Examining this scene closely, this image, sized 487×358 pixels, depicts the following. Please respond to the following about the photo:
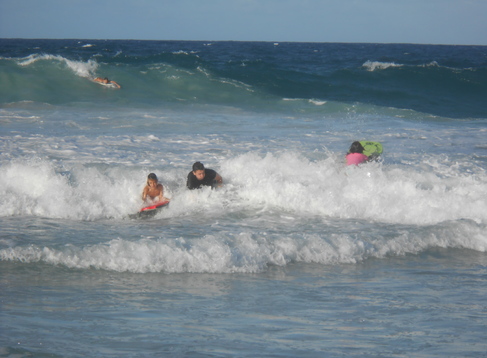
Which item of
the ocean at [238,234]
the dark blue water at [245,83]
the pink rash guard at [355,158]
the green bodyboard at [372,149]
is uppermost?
the dark blue water at [245,83]

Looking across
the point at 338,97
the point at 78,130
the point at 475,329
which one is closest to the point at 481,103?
the point at 338,97

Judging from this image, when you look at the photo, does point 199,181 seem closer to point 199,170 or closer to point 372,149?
point 199,170

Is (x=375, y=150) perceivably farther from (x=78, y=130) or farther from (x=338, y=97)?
(x=338, y=97)

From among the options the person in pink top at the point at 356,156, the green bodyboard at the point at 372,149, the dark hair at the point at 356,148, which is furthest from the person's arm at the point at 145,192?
the green bodyboard at the point at 372,149

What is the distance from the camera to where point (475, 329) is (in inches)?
196

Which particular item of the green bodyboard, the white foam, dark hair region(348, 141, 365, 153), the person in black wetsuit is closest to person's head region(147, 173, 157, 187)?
the person in black wetsuit

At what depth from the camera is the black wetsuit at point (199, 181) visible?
33.2 ft

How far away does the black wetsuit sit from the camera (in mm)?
10109

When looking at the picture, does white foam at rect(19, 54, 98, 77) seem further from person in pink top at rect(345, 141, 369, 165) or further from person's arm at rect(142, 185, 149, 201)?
person in pink top at rect(345, 141, 369, 165)

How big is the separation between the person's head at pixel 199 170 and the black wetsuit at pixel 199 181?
6 cm

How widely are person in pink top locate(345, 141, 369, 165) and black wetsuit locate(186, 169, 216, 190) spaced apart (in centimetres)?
277

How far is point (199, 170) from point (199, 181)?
0.86 feet

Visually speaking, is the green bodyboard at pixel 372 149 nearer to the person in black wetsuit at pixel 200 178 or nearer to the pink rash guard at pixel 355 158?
the pink rash guard at pixel 355 158

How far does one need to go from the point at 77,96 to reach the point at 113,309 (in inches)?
658
